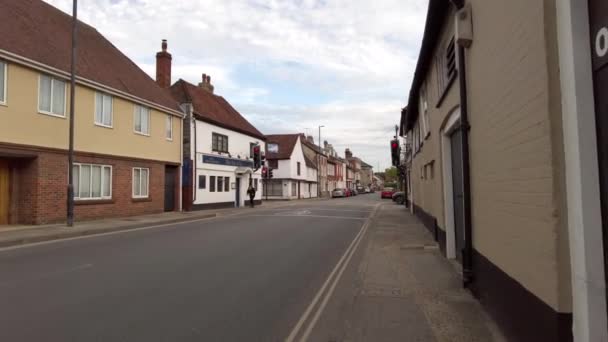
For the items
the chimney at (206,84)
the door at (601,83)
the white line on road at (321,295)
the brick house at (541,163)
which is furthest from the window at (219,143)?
the door at (601,83)

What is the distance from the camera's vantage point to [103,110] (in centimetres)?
1867

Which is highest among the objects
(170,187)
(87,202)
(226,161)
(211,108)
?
(211,108)

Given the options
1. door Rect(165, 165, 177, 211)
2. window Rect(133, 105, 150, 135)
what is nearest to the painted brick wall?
window Rect(133, 105, 150, 135)

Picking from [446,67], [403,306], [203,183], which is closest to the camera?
[403,306]

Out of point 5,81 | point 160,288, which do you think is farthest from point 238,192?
point 160,288

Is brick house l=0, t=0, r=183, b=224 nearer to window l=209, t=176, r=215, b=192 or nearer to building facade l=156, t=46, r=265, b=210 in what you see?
building facade l=156, t=46, r=265, b=210

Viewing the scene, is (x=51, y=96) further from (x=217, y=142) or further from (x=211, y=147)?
(x=217, y=142)

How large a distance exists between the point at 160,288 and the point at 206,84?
101ft

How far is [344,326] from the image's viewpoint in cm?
502

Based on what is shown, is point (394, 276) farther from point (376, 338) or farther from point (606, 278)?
point (606, 278)

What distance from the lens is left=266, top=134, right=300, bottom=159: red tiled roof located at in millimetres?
51312

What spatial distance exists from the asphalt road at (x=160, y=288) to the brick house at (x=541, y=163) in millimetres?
2547

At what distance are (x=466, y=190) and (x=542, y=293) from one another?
3075 mm

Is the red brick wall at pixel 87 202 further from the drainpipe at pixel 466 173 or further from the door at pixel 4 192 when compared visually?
the drainpipe at pixel 466 173
